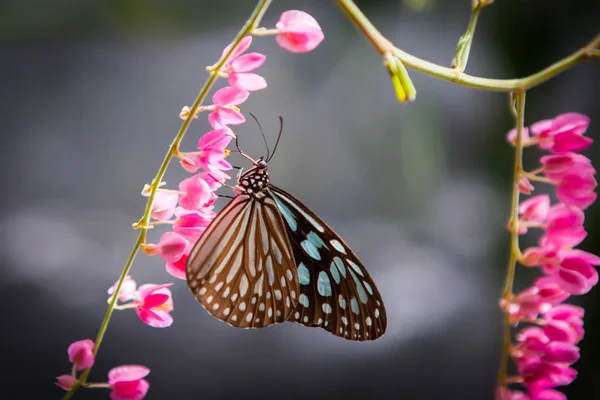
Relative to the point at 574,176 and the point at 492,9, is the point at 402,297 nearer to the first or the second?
the point at 492,9

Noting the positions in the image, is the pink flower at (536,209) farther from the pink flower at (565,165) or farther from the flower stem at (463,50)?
the flower stem at (463,50)

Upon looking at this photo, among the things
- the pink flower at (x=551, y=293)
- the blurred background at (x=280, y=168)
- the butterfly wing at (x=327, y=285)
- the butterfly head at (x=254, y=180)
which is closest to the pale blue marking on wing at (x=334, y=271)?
the butterfly wing at (x=327, y=285)

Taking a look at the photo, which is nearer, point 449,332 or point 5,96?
point 5,96

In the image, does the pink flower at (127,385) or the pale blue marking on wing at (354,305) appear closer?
the pink flower at (127,385)

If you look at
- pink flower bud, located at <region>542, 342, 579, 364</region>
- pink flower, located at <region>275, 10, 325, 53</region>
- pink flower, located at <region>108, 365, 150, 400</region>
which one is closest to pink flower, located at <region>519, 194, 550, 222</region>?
pink flower bud, located at <region>542, 342, 579, 364</region>

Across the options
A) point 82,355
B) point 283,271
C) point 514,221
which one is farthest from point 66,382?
point 514,221

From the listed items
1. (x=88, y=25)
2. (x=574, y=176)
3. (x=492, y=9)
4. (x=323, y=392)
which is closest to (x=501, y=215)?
(x=492, y=9)
